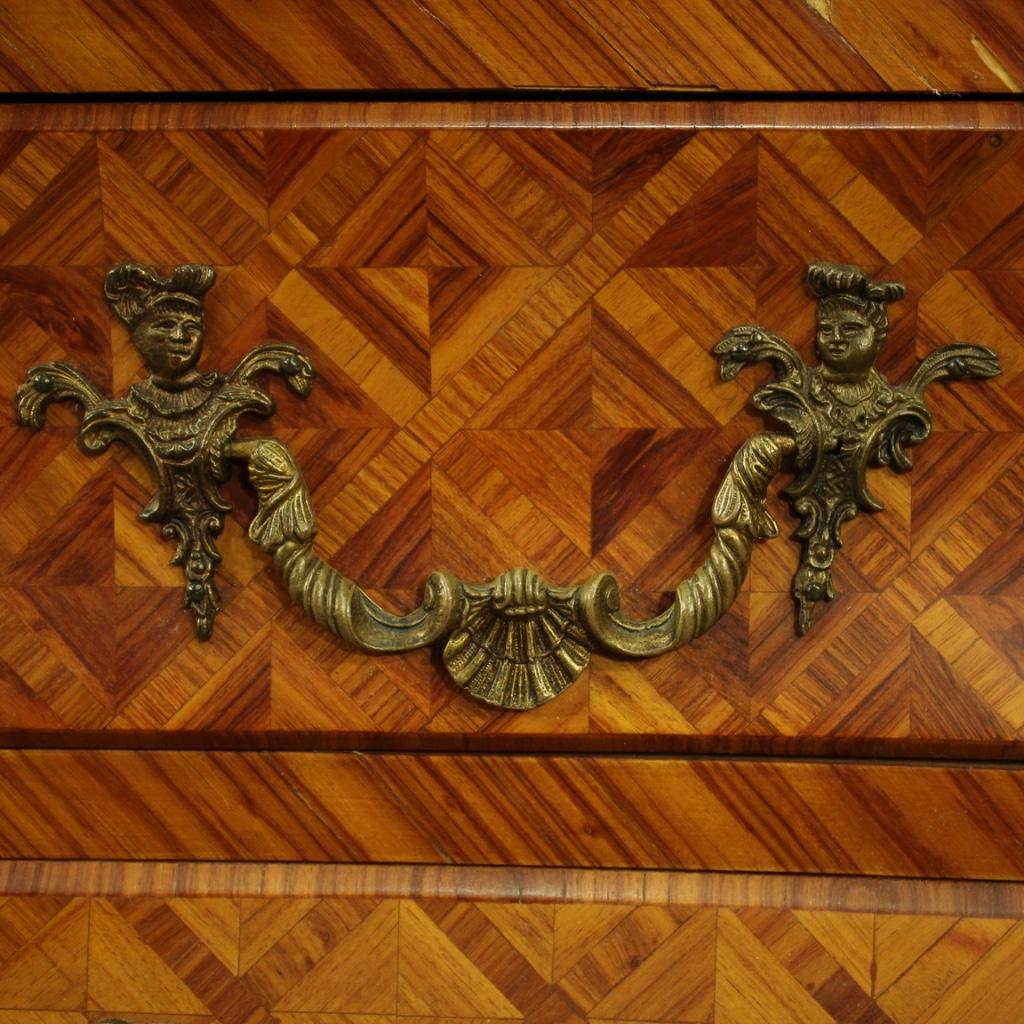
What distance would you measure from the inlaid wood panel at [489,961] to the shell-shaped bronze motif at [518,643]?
10 centimetres

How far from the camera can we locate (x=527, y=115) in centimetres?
58

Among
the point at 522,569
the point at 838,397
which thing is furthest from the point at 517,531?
the point at 838,397

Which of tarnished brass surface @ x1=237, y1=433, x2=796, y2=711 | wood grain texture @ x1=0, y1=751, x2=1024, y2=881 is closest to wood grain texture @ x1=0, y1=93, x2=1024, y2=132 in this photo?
tarnished brass surface @ x1=237, y1=433, x2=796, y2=711

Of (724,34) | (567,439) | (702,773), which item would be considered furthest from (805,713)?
(724,34)

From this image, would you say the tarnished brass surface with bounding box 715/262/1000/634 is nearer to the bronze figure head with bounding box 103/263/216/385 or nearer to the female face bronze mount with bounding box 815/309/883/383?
the female face bronze mount with bounding box 815/309/883/383

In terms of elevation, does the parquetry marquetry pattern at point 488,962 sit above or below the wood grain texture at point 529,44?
below

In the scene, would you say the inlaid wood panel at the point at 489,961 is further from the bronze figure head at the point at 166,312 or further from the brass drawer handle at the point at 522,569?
the bronze figure head at the point at 166,312

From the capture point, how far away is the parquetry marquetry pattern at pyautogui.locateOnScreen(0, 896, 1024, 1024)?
23.7 inches

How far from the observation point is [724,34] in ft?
1.87

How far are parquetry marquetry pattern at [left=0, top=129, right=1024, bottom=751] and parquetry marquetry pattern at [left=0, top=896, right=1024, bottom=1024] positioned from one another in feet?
0.27

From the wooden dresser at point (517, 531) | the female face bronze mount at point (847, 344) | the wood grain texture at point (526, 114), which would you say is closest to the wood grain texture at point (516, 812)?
the wooden dresser at point (517, 531)

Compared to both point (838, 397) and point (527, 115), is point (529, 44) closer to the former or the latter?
point (527, 115)

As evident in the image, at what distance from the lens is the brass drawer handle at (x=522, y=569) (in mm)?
577

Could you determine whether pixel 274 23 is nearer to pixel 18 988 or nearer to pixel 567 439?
pixel 567 439
